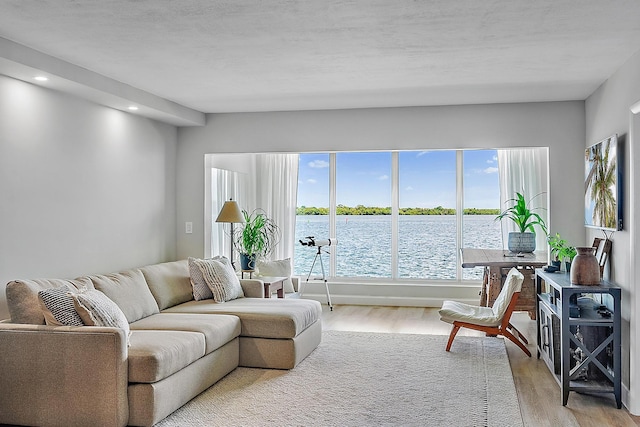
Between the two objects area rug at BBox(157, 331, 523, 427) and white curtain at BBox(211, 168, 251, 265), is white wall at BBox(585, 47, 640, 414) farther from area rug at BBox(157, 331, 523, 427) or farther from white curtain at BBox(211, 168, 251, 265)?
white curtain at BBox(211, 168, 251, 265)

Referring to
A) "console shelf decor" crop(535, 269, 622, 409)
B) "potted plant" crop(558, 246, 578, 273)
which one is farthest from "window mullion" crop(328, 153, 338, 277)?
"console shelf decor" crop(535, 269, 622, 409)

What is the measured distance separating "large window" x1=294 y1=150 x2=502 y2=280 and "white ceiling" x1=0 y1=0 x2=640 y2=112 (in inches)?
91.4

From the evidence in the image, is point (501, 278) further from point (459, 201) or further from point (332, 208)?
point (332, 208)

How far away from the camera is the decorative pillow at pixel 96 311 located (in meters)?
3.85

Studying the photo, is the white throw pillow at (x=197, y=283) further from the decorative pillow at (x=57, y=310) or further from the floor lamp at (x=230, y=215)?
the decorative pillow at (x=57, y=310)

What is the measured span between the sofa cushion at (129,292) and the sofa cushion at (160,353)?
59 cm

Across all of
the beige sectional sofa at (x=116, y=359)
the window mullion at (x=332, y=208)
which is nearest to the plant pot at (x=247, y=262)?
the beige sectional sofa at (x=116, y=359)

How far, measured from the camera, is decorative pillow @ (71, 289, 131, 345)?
3.85m

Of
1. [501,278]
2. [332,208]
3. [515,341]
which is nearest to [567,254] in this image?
[515,341]

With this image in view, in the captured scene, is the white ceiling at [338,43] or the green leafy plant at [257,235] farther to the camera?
→ the green leafy plant at [257,235]

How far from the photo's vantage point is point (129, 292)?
16.4ft

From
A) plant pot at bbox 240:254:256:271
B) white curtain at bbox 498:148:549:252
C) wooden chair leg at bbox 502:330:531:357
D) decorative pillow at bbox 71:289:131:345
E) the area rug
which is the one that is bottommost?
the area rug

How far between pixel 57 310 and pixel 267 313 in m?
1.76

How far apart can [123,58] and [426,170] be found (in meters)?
4.89
